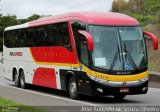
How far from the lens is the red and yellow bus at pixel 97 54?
18984 mm

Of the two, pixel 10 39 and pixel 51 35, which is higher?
pixel 51 35

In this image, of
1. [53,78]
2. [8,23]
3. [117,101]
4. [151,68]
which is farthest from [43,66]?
[8,23]

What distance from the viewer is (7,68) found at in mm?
30016

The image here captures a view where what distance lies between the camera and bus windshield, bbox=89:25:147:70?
1908 centimetres

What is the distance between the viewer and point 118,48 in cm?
1934

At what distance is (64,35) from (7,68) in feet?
30.8

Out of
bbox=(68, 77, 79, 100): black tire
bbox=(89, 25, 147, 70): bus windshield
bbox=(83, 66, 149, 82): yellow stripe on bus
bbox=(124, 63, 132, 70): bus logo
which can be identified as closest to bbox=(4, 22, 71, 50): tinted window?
bbox=(68, 77, 79, 100): black tire

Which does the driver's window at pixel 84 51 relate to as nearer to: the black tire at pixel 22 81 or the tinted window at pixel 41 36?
the tinted window at pixel 41 36

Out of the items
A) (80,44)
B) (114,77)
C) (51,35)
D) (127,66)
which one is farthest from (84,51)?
(51,35)

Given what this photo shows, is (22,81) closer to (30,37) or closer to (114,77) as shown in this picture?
(30,37)

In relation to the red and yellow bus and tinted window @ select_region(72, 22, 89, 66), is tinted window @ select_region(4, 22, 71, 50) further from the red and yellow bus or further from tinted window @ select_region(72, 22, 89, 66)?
tinted window @ select_region(72, 22, 89, 66)

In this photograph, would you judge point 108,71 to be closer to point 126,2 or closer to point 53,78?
point 53,78

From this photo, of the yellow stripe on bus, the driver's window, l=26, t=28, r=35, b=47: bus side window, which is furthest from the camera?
l=26, t=28, r=35, b=47: bus side window

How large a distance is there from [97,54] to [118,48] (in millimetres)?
793
